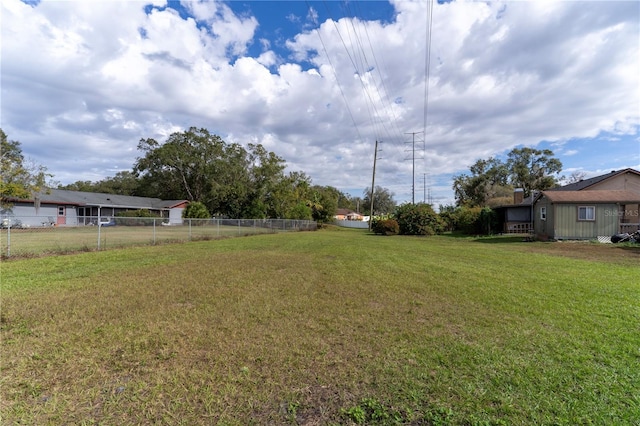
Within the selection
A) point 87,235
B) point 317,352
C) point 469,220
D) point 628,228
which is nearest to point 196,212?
point 87,235

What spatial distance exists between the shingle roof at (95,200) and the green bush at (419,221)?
104 feet

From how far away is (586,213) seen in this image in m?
18.5

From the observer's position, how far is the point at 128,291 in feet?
19.1

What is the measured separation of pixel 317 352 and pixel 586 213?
22.6 m

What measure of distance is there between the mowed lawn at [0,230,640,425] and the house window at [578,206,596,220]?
593 inches

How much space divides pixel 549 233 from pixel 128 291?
23129 millimetres

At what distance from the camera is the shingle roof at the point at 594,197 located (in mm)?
18000

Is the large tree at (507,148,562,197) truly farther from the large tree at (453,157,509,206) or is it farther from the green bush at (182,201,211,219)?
the green bush at (182,201,211,219)

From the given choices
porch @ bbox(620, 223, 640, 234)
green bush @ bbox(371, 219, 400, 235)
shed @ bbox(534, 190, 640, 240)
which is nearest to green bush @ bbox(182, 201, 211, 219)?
green bush @ bbox(371, 219, 400, 235)

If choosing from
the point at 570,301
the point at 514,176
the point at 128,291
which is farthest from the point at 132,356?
the point at 514,176

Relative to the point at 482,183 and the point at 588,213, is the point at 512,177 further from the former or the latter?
the point at 588,213

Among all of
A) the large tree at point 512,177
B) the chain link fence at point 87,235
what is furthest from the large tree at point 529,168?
the chain link fence at point 87,235

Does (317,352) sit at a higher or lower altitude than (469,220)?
lower

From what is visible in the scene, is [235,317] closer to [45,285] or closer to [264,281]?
[264,281]
